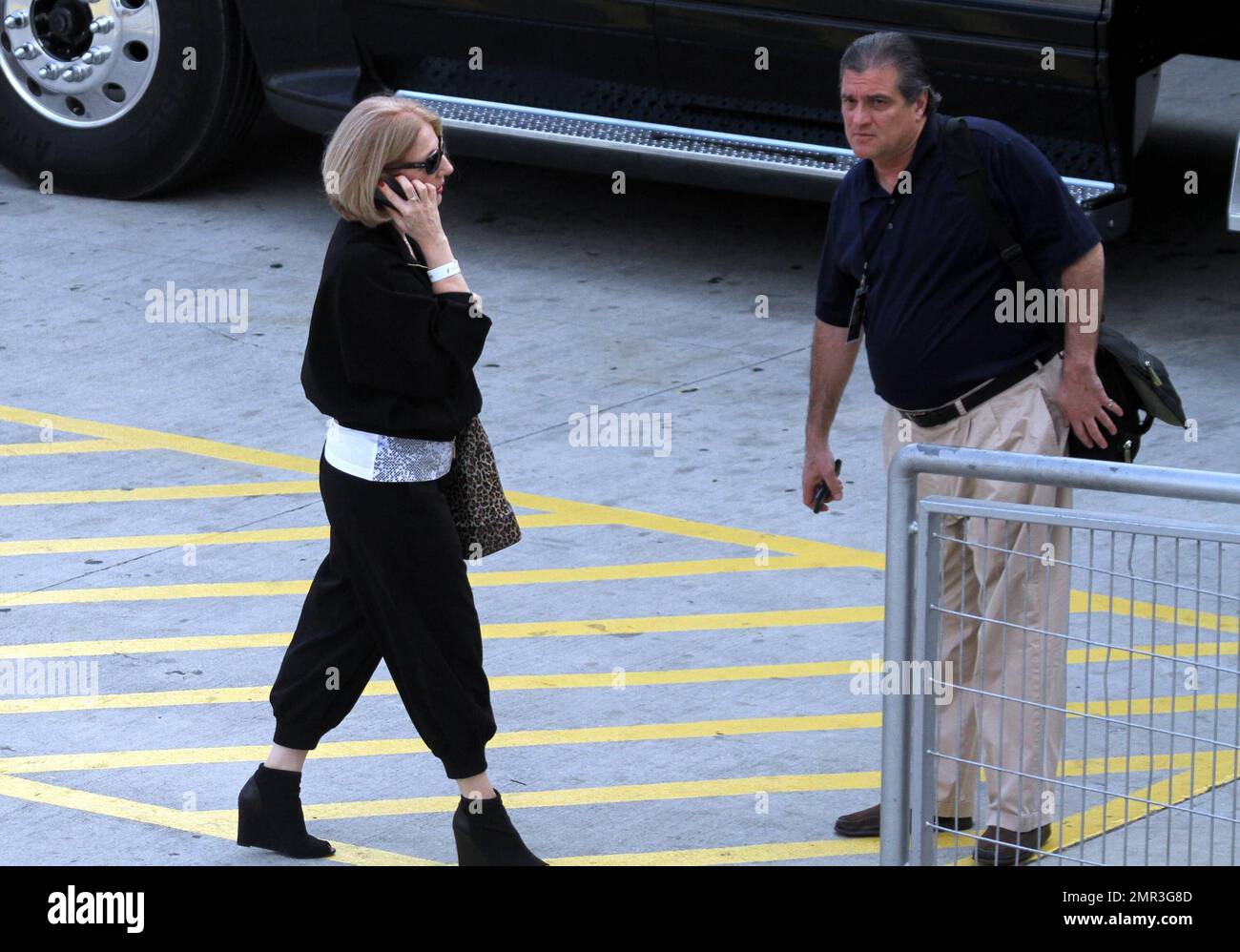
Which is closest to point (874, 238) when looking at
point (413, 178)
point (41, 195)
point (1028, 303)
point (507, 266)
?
point (1028, 303)

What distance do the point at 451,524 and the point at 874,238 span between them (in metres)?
1.07

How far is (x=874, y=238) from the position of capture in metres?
4.84

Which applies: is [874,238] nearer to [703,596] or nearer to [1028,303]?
[1028,303]

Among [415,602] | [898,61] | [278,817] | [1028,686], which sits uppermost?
[898,61]

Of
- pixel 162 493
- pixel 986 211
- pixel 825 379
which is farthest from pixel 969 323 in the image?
pixel 162 493

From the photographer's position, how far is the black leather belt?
475cm

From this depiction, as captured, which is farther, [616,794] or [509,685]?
[509,685]

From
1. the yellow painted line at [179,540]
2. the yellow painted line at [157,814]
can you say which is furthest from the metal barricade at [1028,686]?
the yellow painted line at [179,540]

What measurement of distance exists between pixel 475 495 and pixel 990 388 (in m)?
1.08

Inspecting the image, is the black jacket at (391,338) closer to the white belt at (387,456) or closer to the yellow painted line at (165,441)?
the white belt at (387,456)

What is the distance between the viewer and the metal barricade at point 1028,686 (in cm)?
377

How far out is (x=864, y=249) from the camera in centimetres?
486

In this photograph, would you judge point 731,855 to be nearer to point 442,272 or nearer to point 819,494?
point 819,494

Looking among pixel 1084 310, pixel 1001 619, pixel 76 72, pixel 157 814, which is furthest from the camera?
pixel 76 72
